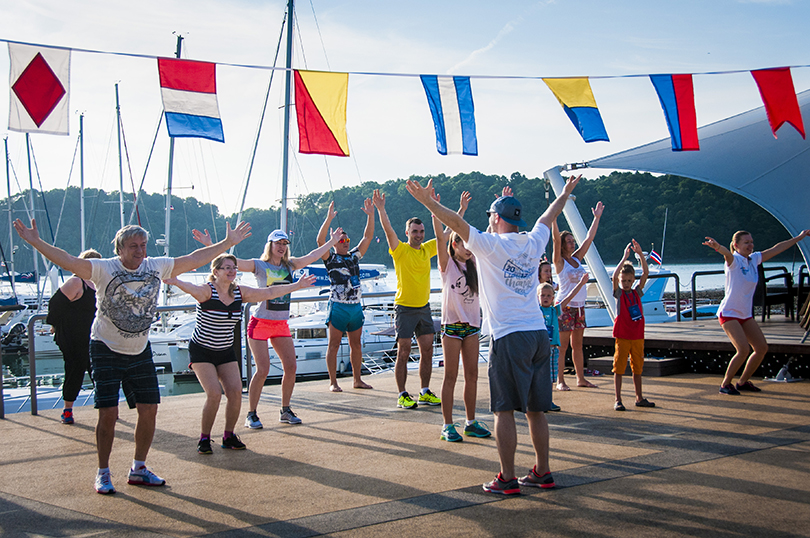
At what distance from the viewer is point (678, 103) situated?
8.59 metres

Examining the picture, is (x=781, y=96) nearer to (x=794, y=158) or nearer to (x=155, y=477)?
(x=794, y=158)

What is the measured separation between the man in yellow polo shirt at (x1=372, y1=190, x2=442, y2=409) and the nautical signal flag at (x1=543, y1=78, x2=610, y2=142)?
318 cm

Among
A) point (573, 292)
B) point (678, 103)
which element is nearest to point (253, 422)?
point (573, 292)

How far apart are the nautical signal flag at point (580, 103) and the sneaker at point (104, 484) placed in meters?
6.84

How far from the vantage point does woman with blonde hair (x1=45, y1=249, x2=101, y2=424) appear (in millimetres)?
5945

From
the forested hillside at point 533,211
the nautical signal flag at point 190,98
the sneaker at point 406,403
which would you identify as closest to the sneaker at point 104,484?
the sneaker at point 406,403

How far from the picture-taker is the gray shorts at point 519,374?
360cm

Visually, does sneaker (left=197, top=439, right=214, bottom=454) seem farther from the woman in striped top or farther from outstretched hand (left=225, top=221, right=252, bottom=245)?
outstretched hand (left=225, top=221, right=252, bottom=245)

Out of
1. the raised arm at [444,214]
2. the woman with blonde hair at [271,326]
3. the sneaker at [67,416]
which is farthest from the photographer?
the sneaker at [67,416]

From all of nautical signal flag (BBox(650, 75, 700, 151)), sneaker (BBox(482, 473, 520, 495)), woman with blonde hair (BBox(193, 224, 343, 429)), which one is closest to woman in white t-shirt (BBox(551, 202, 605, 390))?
nautical signal flag (BBox(650, 75, 700, 151))

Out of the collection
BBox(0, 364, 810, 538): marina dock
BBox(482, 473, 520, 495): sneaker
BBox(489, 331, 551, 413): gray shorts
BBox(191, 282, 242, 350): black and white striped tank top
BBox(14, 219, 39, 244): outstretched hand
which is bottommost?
BBox(0, 364, 810, 538): marina dock

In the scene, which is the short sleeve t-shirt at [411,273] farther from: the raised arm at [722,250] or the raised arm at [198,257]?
the raised arm at [722,250]

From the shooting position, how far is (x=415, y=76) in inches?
316

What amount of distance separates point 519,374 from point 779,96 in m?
7.29
